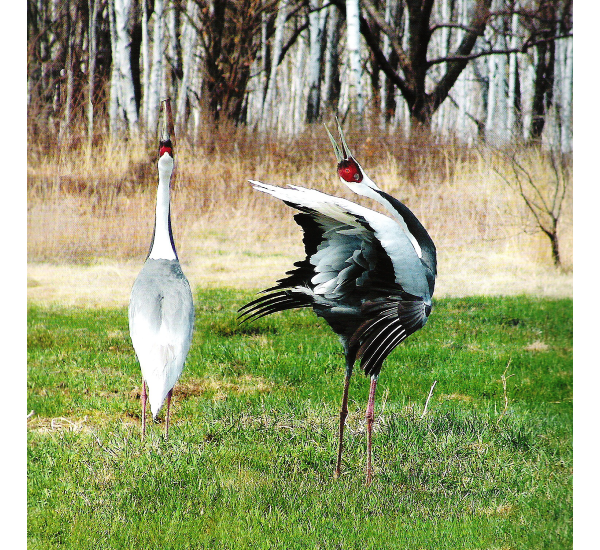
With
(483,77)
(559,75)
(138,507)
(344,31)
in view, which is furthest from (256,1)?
(138,507)

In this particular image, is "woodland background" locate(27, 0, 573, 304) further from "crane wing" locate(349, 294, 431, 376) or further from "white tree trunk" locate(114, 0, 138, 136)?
"crane wing" locate(349, 294, 431, 376)

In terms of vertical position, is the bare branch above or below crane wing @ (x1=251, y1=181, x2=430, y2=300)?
above

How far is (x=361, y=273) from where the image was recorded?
12.5ft

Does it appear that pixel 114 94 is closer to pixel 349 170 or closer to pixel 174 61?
pixel 174 61

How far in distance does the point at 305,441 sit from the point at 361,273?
0.97m

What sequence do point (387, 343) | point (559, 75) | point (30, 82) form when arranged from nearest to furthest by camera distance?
point (387, 343), point (559, 75), point (30, 82)

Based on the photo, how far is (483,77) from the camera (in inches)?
166

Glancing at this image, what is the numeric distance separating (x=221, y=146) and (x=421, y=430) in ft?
6.24

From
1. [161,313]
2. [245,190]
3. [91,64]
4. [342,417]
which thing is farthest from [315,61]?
[342,417]

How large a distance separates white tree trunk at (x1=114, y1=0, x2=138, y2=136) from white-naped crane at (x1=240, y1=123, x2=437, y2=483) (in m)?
0.94

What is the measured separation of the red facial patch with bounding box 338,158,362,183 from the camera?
416cm

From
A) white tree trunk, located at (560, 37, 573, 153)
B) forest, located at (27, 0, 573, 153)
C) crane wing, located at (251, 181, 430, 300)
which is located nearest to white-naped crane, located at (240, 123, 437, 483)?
crane wing, located at (251, 181, 430, 300)

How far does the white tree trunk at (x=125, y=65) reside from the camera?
4.45 meters

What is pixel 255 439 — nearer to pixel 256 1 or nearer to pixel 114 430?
pixel 114 430
